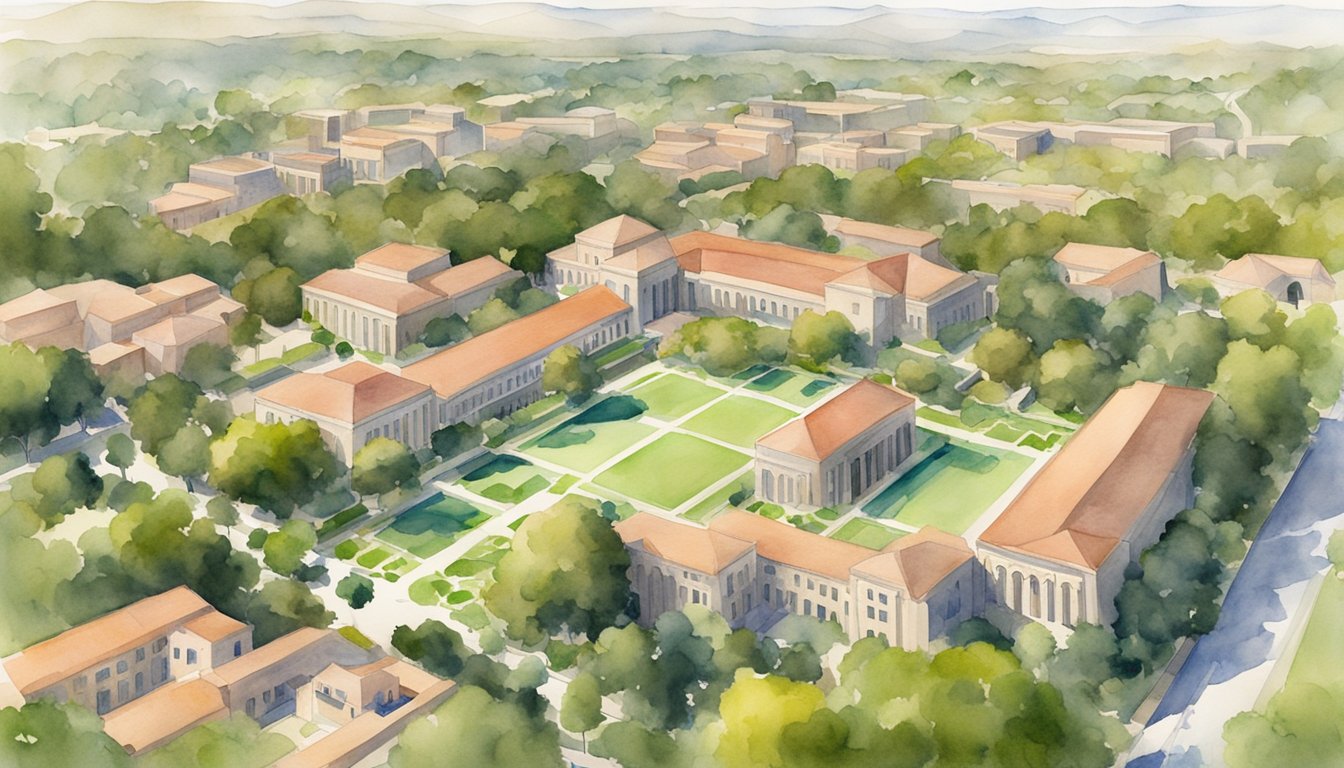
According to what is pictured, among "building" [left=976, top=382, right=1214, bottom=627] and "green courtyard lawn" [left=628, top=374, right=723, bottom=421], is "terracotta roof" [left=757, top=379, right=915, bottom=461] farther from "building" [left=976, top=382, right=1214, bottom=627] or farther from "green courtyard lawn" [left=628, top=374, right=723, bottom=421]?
"green courtyard lawn" [left=628, top=374, right=723, bottom=421]

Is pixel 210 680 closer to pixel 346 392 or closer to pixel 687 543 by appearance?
pixel 687 543

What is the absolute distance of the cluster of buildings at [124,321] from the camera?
155 ft

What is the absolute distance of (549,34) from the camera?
70.9m

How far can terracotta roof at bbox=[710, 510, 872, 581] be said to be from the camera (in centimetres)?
3300

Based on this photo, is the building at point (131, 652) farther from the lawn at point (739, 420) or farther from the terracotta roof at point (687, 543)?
the lawn at point (739, 420)

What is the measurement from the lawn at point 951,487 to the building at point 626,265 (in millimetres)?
16821

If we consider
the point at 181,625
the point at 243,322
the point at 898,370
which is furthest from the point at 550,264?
the point at 181,625

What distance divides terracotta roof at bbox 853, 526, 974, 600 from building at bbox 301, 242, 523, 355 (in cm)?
2595

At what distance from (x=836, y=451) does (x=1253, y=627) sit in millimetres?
12197

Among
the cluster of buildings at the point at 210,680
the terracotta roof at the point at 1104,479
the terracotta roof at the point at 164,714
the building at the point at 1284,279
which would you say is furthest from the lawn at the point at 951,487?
the terracotta roof at the point at 164,714

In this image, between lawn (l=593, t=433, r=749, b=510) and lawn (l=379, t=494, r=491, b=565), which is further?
lawn (l=593, t=433, r=749, b=510)

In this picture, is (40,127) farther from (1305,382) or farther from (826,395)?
(1305,382)

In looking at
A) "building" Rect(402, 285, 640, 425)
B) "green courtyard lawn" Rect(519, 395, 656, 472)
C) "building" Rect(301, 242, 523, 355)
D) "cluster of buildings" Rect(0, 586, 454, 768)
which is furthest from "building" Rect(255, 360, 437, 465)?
"cluster of buildings" Rect(0, 586, 454, 768)

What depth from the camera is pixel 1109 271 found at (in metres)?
53.8
